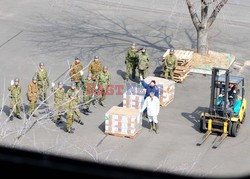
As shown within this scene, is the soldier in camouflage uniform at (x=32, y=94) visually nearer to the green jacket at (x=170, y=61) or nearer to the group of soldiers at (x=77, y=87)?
the group of soldiers at (x=77, y=87)

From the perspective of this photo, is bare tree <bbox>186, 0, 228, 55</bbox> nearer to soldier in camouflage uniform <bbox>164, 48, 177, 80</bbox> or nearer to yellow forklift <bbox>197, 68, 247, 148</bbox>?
soldier in camouflage uniform <bbox>164, 48, 177, 80</bbox>

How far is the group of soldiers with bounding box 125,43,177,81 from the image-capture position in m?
20.2

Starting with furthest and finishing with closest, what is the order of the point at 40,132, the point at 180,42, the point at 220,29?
1. the point at 220,29
2. the point at 180,42
3. the point at 40,132

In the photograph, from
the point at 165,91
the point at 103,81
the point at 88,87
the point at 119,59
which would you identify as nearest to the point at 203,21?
the point at 119,59

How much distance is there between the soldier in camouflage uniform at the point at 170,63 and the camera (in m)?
20.2

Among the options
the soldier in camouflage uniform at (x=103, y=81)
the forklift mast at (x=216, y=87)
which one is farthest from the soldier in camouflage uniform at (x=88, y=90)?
the forklift mast at (x=216, y=87)

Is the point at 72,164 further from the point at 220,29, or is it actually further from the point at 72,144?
the point at 220,29

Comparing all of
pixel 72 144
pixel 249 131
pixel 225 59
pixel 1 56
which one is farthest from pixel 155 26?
pixel 72 144

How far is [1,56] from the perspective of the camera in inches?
928

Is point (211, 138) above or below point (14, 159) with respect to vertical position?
below

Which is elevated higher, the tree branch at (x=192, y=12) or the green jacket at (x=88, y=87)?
the tree branch at (x=192, y=12)

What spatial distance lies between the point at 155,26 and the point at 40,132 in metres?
12.7

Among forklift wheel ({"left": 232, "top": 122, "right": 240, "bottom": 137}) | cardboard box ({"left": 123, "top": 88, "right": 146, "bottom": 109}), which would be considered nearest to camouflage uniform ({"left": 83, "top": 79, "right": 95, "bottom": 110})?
cardboard box ({"left": 123, "top": 88, "right": 146, "bottom": 109})

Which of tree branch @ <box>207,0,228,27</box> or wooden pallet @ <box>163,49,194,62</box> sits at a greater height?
tree branch @ <box>207,0,228,27</box>
